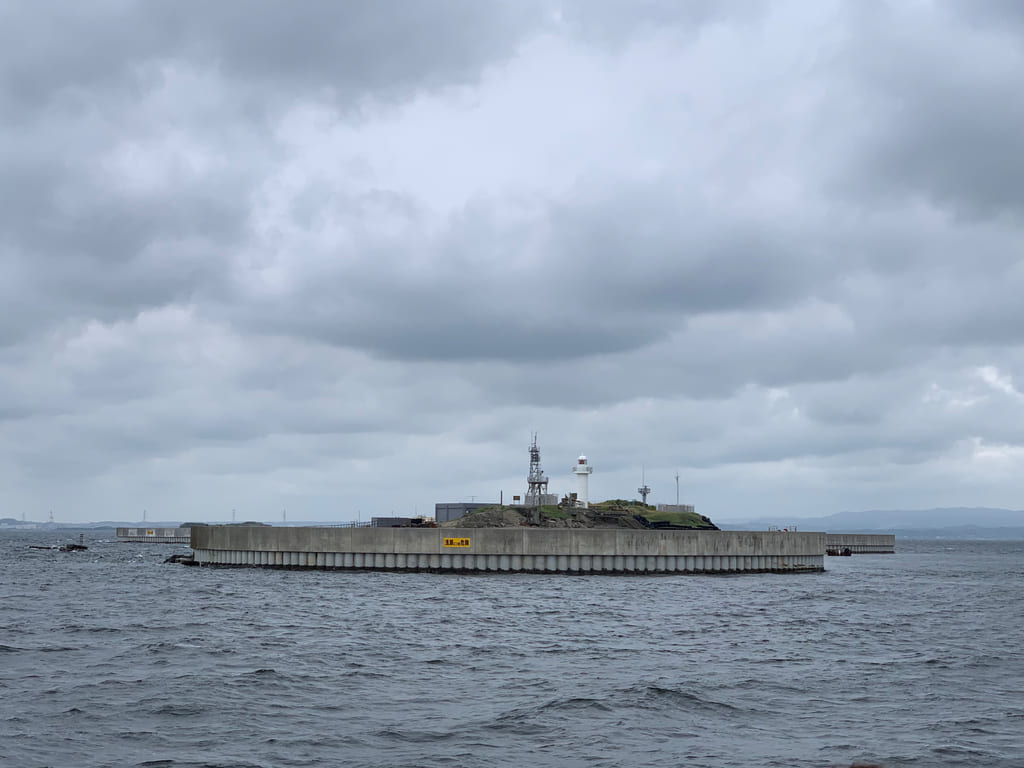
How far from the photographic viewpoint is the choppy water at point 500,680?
938 inches

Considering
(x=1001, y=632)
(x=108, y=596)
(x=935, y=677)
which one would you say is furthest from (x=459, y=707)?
(x=108, y=596)

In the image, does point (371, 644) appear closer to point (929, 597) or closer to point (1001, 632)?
point (1001, 632)

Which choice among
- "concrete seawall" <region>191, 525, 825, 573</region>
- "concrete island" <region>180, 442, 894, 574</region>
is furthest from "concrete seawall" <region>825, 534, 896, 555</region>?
"concrete seawall" <region>191, 525, 825, 573</region>

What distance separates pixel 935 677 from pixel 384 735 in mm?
20989

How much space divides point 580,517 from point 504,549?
4264 cm

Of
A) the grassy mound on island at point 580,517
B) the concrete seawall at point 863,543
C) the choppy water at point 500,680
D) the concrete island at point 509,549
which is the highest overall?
the grassy mound on island at point 580,517

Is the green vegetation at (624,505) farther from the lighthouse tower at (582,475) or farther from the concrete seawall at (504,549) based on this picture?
the concrete seawall at (504,549)

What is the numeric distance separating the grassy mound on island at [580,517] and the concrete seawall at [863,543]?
137 ft

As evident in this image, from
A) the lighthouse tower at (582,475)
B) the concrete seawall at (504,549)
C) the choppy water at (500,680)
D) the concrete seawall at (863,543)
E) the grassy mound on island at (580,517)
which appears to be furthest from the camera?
the concrete seawall at (863,543)

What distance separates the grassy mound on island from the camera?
112250 mm

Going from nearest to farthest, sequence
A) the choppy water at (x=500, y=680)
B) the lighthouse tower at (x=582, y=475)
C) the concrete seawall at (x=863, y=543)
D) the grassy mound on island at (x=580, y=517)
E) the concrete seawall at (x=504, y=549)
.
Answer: the choppy water at (x=500, y=680) → the concrete seawall at (x=504, y=549) → the grassy mound on island at (x=580, y=517) → the lighthouse tower at (x=582, y=475) → the concrete seawall at (x=863, y=543)

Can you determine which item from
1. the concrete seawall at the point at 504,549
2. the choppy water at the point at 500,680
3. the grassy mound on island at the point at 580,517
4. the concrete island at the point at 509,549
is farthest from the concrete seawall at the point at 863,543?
the choppy water at the point at 500,680

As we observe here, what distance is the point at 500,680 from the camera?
108ft

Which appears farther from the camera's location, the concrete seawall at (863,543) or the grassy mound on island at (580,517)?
the concrete seawall at (863,543)
